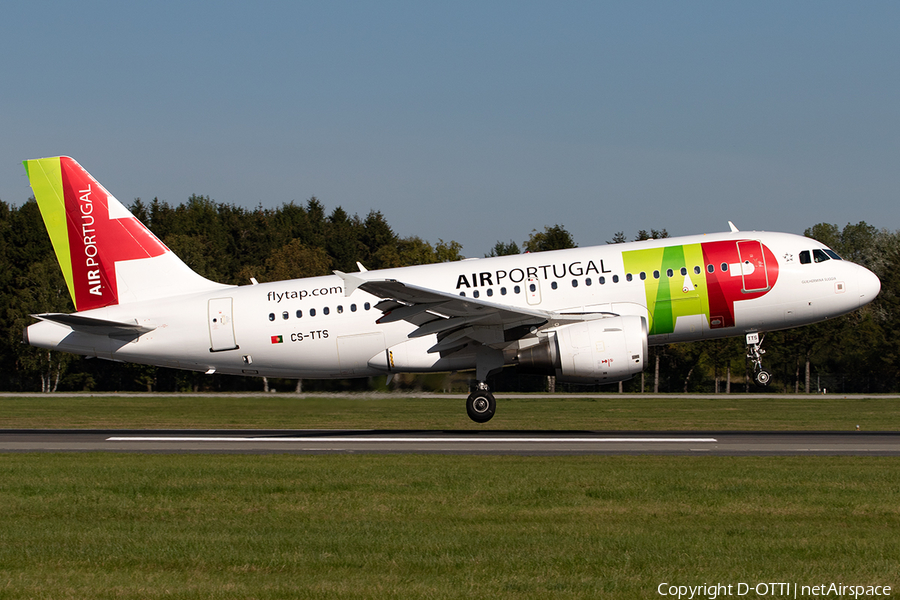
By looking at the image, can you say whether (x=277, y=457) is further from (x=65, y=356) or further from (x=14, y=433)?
(x=65, y=356)

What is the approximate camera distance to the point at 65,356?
70.8m

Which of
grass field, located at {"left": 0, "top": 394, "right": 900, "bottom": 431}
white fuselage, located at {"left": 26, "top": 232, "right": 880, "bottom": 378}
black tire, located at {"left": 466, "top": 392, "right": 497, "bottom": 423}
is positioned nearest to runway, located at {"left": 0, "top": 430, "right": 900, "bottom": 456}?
black tire, located at {"left": 466, "top": 392, "right": 497, "bottom": 423}

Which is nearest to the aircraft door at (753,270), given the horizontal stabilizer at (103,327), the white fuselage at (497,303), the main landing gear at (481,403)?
the white fuselage at (497,303)

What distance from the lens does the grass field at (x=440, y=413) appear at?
1190 inches

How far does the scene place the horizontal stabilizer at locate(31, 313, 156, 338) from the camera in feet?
88.0

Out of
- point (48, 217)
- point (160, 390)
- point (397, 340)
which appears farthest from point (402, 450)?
point (160, 390)

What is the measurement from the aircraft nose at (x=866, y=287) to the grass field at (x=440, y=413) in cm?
577

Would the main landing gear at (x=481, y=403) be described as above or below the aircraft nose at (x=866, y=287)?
below

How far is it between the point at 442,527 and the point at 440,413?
2482 cm

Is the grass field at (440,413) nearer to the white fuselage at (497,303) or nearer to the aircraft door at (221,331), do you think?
the white fuselage at (497,303)

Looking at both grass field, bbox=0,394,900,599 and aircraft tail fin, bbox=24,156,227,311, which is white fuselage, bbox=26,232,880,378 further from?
grass field, bbox=0,394,900,599

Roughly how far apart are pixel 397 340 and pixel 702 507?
560 inches

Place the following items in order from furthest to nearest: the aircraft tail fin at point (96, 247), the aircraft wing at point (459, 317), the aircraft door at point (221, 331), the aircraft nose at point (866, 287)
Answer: the aircraft tail fin at point (96, 247), the aircraft door at point (221, 331), the aircraft nose at point (866, 287), the aircraft wing at point (459, 317)

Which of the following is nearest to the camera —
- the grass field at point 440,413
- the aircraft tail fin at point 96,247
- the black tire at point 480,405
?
the black tire at point 480,405
